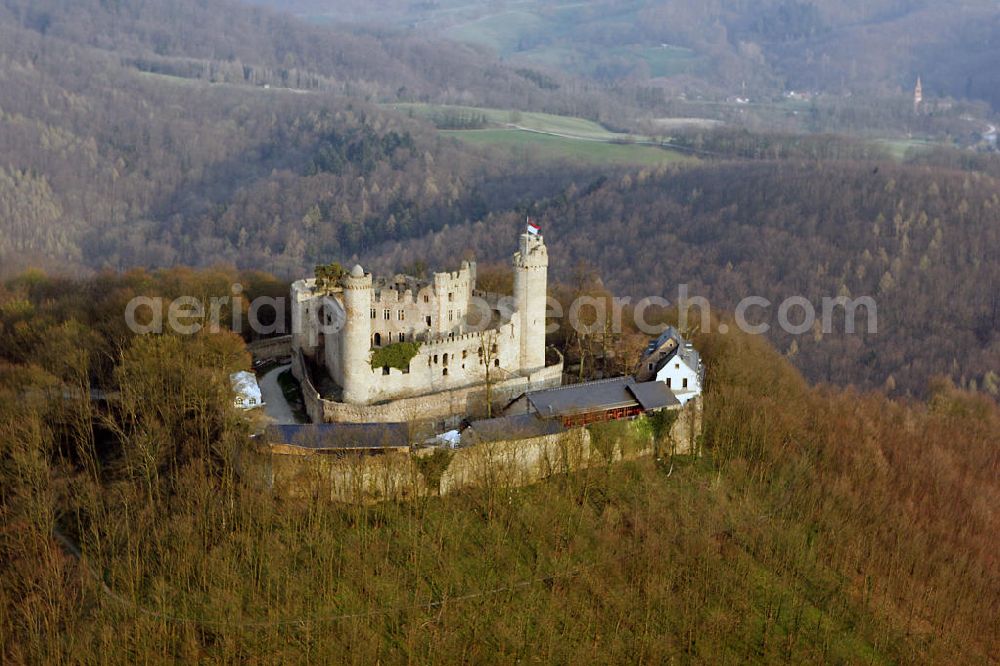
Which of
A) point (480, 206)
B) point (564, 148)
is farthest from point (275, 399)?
point (564, 148)

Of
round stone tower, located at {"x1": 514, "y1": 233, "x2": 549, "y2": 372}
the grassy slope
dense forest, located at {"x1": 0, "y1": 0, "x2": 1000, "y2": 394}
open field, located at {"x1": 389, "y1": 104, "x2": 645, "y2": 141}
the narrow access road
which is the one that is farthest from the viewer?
open field, located at {"x1": 389, "y1": 104, "x2": 645, "y2": 141}

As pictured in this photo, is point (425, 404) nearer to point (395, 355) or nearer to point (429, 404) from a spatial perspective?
point (429, 404)

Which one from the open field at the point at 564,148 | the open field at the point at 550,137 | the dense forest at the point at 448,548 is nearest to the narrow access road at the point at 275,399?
the dense forest at the point at 448,548

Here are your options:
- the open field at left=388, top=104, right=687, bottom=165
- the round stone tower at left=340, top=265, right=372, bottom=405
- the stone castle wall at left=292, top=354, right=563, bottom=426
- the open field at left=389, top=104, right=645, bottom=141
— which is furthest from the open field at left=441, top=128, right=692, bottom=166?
the round stone tower at left=340, top=265, right=372, bottom=405

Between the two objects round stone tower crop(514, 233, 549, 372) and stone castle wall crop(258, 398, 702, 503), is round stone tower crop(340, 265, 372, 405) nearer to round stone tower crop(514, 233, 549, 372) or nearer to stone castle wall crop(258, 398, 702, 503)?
stone castle wall crop(258, 398, 702, 503)

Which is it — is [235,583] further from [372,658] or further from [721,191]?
[721,191]

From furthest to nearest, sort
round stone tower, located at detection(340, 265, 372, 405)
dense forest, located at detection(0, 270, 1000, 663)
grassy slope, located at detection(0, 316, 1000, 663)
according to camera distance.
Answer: round stone tower, located at detection(340, 265, 372, 405)
dense forest, located at detection(0, 270, 1000, 663)
grassy slope, located at detection(0, 316, 1000, 663)

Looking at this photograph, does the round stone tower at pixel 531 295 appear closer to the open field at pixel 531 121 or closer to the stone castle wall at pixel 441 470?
the stone castle wall at pixel 441 470
